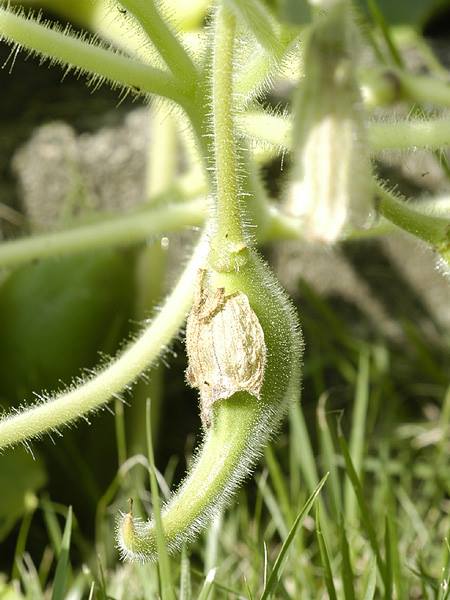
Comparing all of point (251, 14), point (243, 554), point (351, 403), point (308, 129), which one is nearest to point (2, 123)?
point (351, 403)

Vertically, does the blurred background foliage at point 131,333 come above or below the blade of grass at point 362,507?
below

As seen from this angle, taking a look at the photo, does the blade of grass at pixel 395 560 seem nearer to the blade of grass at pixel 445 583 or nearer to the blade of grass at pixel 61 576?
the blade of grass at pixel 445 583

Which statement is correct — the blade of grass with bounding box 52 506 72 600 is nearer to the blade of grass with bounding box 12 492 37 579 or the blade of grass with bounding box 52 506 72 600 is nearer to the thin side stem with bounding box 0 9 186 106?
the blade of grass with bounding box 12 492 37 579

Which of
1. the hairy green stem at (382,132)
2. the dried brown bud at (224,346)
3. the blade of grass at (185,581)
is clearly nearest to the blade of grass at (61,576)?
the blade of grass at (185,581)

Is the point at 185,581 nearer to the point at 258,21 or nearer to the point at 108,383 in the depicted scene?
the point at 108,383

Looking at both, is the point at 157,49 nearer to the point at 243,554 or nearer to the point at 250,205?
the point at 250,205

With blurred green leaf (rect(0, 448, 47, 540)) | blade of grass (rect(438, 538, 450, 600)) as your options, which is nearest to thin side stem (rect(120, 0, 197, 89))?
blade of grass (rect(438, 538, 450, 600))

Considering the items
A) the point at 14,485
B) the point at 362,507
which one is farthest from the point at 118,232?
the point at 362,507
